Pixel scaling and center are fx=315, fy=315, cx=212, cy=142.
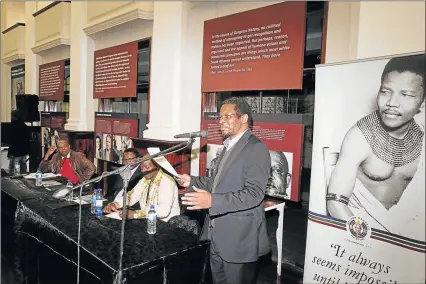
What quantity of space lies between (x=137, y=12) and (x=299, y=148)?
8.20 ft

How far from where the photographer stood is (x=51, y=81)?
618cm

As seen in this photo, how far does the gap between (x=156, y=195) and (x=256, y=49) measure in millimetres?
1498

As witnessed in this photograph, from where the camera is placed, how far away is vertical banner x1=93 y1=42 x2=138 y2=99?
13.3 feet

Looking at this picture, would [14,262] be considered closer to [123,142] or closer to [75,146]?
[123,142]

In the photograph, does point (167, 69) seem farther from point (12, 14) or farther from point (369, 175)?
point (12, 14)

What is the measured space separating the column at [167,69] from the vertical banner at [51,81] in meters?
3.01

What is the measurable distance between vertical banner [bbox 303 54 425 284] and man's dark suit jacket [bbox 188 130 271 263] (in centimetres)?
34

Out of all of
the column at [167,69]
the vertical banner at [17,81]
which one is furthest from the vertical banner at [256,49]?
the vertical banner at [17,81]

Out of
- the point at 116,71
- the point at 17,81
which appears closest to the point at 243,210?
the point at 116,71

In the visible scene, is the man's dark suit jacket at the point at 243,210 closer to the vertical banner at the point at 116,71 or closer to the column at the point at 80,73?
the vertical banner at the point at 116,71

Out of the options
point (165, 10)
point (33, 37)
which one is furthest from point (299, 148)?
point (33, 37)

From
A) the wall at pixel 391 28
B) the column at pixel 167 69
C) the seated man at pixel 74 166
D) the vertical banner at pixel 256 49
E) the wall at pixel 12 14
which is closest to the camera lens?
the wall at pixel 391 28

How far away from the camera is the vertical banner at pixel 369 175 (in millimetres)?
1325

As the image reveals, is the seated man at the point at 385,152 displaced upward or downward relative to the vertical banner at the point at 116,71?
downward
